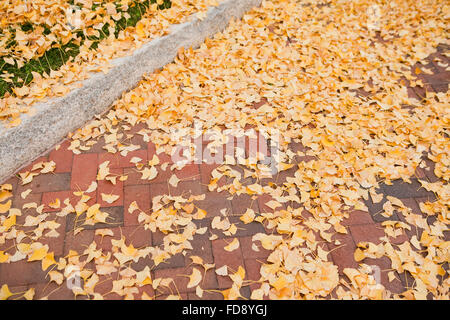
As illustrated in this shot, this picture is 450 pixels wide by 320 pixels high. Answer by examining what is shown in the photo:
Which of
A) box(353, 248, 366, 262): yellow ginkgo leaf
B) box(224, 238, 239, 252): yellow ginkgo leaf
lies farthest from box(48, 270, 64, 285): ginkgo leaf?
box(353, 248, 366, 262): yellow ginkgo leaf

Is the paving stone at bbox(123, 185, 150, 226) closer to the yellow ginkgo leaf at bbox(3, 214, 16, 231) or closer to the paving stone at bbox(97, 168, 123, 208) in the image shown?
the paving stone at bbox(97, 168, 123, 208)

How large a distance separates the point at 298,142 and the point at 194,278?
1.38 metres

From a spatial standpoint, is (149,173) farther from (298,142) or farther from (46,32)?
(46,32)

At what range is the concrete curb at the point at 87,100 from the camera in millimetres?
2361

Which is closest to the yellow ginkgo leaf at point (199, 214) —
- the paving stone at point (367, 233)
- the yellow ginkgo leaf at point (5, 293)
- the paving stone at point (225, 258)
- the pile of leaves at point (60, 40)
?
the paving stone at point (225, 258)

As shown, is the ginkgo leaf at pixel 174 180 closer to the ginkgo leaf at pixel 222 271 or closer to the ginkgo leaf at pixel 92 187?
the ginkgo leaf at pixel 92 187

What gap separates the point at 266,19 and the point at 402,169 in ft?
8.22

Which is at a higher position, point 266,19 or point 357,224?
point 266,19

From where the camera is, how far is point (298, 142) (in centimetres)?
279

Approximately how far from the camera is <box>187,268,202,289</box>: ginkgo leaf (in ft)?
6.46

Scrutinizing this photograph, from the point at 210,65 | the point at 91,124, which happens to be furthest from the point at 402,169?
the point at 91,124
